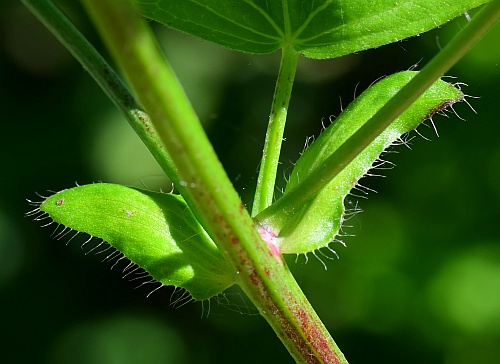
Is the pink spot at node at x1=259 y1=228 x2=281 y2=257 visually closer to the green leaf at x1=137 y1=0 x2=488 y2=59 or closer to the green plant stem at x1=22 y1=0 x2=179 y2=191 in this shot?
the green plant stem at x1=22 y1=0 x2=179 y2=191

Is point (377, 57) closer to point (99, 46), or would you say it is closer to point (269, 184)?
point (99, 46)

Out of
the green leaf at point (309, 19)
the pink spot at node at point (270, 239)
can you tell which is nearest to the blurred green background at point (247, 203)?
the green leaf at point (309, 19)

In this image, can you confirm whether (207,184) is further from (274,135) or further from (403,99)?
(274,135)

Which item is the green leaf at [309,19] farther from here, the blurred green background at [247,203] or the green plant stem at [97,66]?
the blurred green background at [247,203]

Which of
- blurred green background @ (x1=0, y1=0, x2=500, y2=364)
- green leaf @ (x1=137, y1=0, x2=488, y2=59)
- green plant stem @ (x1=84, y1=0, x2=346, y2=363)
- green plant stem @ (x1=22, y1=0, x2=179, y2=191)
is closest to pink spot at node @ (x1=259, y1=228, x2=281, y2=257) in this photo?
green plant stem @ (x1=84, y1=0, x2=346, y2=363)

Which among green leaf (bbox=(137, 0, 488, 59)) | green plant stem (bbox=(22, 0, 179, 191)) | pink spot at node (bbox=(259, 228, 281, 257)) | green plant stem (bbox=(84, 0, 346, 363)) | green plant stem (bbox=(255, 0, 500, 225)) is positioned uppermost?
green leaf (bbox=(137, 0, 488, 59))

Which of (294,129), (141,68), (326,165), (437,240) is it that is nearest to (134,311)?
(294,129)
